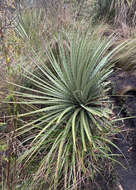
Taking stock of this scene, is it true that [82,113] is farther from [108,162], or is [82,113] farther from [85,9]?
[85,9]

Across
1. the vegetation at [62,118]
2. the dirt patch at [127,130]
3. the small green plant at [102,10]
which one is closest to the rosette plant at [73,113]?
the vegetation at [62,118]

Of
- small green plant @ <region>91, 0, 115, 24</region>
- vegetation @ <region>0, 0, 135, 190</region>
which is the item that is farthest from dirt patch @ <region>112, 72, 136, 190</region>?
small green plant @ <region>91, 0, 115, 24</region>

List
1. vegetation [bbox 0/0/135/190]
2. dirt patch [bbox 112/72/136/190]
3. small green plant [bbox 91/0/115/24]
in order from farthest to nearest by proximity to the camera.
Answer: small green plant [bbox 91/0/115/24], dirt patch [bbox 112/72/136/190], vegetation [bbox 0/0/135/190]

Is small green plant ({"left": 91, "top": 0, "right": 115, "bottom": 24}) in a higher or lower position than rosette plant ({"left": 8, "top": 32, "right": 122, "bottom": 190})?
higher

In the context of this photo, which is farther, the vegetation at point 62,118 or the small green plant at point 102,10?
the small green plant at point 102,10

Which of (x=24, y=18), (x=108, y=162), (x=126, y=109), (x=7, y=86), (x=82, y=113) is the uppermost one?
(x=24, y=18)

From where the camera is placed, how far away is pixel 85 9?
13.2 feet

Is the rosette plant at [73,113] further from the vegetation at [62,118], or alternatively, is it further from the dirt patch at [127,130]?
the dirt patch at [127,130]

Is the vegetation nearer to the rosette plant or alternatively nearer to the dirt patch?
the rosette plant

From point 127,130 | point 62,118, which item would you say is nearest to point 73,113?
point 62,118

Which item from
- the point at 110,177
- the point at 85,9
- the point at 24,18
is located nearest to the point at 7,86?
the point at 110,177

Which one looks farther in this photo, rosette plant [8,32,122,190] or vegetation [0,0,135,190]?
rosette plant [8,32,122,190]

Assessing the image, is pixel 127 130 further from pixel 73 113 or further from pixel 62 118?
pixel 62 118

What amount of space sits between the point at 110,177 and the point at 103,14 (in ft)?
12.7
